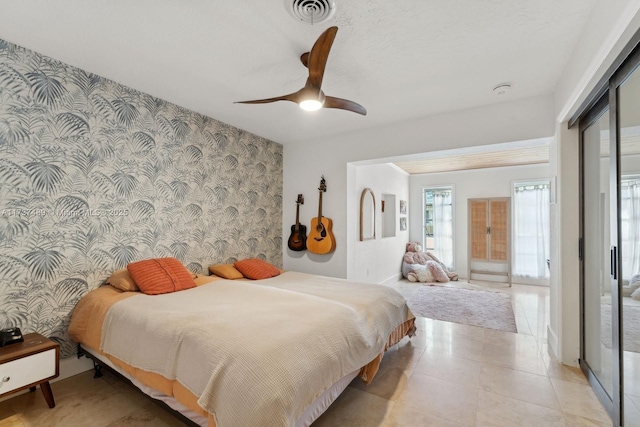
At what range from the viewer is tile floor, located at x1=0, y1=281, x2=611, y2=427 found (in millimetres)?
1853

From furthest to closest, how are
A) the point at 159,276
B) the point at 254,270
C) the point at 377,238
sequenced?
the point at 377,238
the point at 254,270
the point at 159,276

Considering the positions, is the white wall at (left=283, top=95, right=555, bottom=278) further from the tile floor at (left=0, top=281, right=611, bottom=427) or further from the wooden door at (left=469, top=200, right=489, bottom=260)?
the wooden door at (left=469, top=200, right=489, bottom=260)

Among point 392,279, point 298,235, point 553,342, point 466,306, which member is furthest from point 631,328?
point 392,279

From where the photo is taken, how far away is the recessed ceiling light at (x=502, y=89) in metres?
2.61

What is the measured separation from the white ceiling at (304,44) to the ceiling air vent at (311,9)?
55 mm

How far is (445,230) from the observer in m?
6.84

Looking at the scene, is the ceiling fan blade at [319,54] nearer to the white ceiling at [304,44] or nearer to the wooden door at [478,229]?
the white ceiling at [304,44]

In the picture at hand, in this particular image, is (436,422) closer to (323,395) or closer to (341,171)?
(323,395)

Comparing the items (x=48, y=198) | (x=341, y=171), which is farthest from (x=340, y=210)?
(x=48, y=198)

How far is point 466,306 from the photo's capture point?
14.2ft

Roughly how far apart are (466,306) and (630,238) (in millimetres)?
3094

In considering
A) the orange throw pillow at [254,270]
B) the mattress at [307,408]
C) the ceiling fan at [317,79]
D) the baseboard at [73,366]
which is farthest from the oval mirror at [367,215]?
the baseboard at [73,366]

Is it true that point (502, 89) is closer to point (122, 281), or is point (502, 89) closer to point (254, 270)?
point (254, 270)

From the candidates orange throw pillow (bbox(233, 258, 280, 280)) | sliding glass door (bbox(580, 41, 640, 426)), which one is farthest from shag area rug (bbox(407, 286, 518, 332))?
orange throw pillow (bbox(233, 258, 280, 280))
